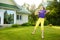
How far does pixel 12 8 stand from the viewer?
24.3 meters

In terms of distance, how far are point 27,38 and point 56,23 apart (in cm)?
2016

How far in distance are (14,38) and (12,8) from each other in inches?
501

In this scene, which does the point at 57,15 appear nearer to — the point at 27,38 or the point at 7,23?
the point at 7,23

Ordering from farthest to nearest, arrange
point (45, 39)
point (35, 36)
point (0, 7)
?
point (0, 7) → point (35, 36) → point (45, 39)

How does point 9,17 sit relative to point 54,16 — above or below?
above

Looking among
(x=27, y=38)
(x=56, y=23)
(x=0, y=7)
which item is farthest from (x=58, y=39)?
(x=56, y=23)

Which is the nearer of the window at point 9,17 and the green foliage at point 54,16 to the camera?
the window at point 9,17

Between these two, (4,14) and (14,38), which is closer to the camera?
(14,38)

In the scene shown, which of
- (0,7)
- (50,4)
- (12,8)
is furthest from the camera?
(50,4)

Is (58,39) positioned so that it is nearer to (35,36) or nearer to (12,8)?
(35,36)

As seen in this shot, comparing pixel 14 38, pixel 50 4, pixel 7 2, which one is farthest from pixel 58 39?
pixel 50 4

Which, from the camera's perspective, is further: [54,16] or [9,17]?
[54,16]

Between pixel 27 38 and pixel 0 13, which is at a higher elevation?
pixel 0 13

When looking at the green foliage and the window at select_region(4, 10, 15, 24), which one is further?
the green foliage
